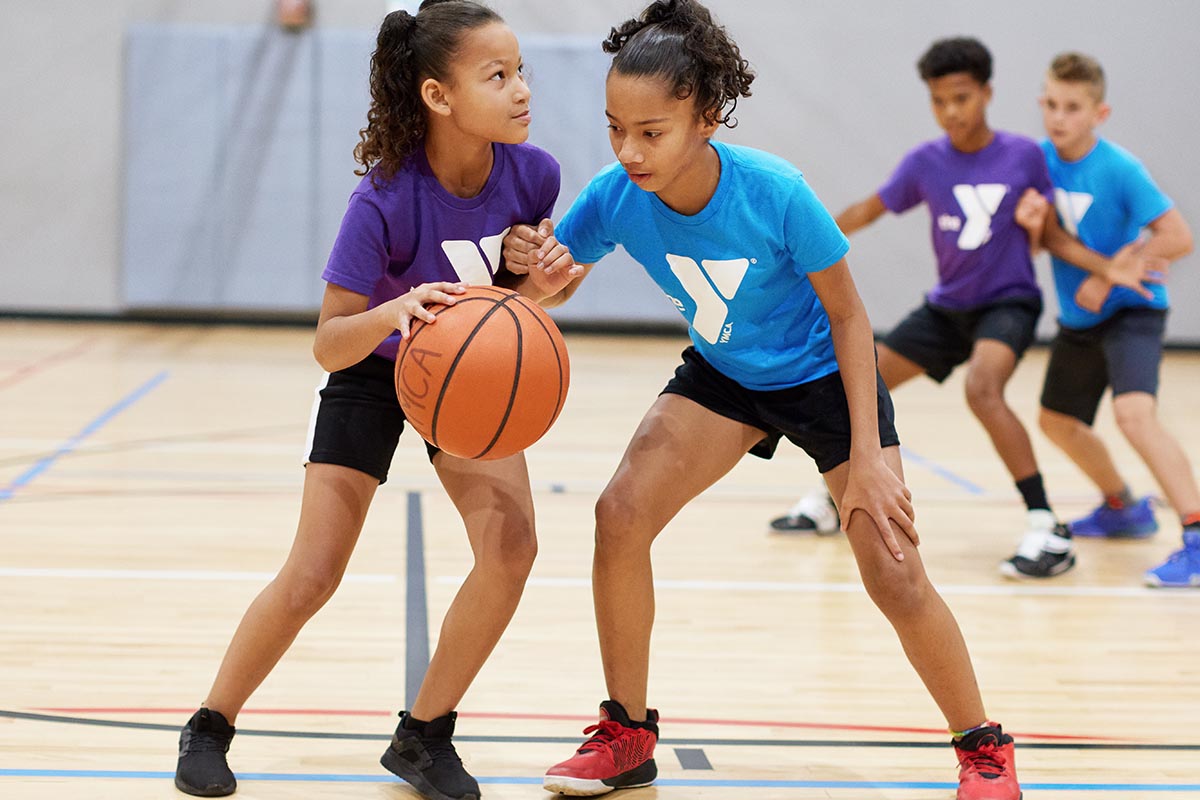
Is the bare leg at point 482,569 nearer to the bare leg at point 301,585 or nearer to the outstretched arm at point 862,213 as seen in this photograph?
the bare leg at point 301,585

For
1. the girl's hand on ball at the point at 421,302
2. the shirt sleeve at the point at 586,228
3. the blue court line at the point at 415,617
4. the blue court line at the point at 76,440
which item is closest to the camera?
the girl's hand on ball at the point at 421,302

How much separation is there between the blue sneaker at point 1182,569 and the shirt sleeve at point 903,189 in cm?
161

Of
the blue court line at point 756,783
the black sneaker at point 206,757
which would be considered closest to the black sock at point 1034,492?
the blue court line at point 756,783

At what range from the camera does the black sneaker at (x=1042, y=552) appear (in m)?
4.53

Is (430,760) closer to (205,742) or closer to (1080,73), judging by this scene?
(205,742)

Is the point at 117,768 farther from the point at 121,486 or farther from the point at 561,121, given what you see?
the point at 561,121

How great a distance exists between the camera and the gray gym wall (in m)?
11.1

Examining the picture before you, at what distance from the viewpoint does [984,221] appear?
4.88 metres

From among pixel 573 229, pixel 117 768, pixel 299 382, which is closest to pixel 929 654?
pixel 573 229

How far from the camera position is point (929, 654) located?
2584mm

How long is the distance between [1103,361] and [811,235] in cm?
292

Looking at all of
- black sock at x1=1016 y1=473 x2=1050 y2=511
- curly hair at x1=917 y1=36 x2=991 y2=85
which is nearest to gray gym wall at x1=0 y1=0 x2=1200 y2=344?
curly hair at x1=917 y1=36 x2=991 y2=85

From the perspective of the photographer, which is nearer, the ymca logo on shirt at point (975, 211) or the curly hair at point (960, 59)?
the curly hair at point (960, 59)

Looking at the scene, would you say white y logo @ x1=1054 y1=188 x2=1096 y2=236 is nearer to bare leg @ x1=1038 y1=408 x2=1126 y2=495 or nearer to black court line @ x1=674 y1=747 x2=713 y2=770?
bare leg @ x1=1038 y1=408 x2=1126 y2=495
